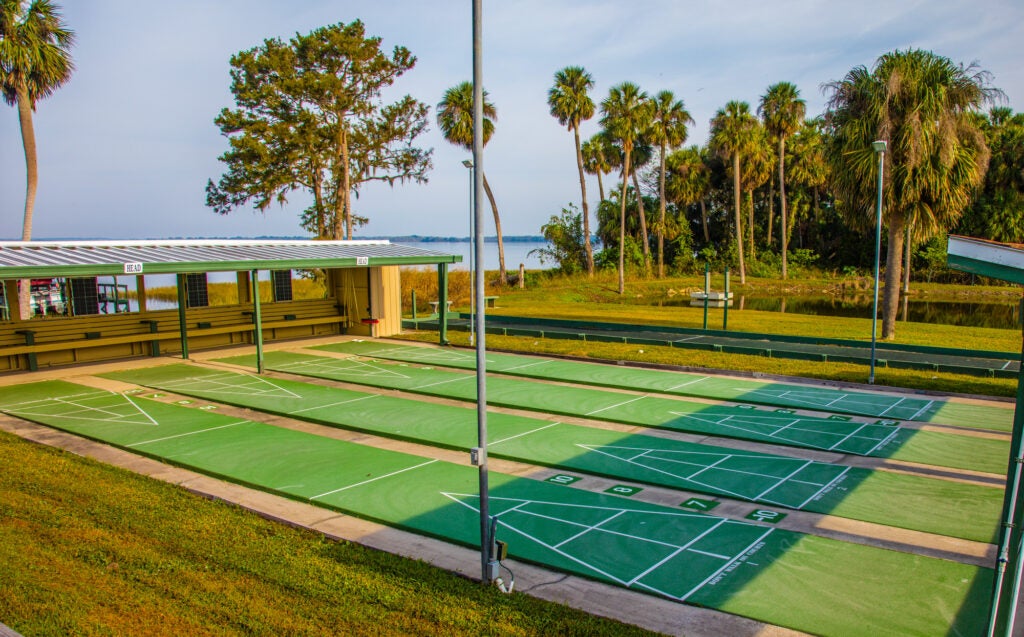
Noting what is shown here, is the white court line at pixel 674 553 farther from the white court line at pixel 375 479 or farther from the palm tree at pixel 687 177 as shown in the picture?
the palm tree at pixel 687 177

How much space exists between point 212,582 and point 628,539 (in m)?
4.18

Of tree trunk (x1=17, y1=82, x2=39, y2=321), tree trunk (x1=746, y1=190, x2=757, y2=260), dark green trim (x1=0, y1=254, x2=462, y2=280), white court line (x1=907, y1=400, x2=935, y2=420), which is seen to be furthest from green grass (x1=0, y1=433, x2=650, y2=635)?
tree trunk (x1=746, y1=190, x2=757, y2=260)

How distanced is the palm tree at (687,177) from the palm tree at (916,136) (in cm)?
3165

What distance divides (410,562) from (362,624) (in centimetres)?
127

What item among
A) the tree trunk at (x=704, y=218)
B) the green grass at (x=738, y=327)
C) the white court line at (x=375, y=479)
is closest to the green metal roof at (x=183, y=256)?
the green grass at (x=738, y=327)

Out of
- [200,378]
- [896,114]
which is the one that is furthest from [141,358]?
[896,114]

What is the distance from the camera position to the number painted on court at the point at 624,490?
30.2 ft

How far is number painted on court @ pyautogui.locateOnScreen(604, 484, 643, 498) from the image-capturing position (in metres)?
9.20

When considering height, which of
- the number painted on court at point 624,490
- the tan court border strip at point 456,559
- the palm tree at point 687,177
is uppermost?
the palm tree at point 687,177

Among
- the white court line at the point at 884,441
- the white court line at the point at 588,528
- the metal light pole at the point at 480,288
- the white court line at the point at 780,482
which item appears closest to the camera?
the metal light pole at the point at 480,288

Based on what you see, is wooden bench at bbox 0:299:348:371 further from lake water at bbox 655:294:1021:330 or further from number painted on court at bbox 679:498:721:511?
lake water at bbox 655:294:1021:330

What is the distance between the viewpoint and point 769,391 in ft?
50.5

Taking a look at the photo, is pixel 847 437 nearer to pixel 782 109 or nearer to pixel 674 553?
pixel 674 553

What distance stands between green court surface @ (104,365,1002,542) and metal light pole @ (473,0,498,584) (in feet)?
11.9
